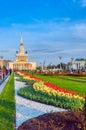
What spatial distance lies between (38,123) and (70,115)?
81 centimetres

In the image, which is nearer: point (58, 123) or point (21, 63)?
point (58, 123)

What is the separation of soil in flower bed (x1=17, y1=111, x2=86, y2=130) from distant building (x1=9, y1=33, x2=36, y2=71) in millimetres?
125349

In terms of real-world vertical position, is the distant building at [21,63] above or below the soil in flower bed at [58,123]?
above

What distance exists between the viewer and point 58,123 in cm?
661

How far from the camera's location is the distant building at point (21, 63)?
442 feet

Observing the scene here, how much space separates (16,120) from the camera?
801cm

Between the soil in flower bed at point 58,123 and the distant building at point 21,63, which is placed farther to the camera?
the distant building at point 21,63

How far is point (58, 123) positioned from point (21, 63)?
12906 centimetres

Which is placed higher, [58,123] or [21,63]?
[21,63]

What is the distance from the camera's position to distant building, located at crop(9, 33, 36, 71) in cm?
13475

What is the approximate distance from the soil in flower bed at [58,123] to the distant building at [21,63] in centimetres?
12535

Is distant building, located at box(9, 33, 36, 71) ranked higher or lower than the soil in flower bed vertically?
higher

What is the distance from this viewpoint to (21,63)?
135 metres

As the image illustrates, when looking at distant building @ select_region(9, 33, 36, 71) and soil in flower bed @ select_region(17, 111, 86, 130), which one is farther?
distant building @ select_region(9, 33, 36, 71)
